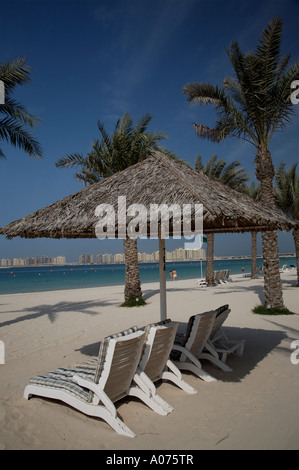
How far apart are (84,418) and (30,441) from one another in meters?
0.60

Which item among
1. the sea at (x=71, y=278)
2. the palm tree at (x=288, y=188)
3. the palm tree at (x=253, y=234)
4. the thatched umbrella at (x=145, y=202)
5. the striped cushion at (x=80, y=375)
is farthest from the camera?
the sea at (x=71, y=278)

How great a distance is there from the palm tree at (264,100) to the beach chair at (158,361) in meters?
6.50

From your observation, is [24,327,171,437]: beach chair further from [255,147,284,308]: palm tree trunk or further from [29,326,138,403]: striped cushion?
[255,147,284,308]: palm tree trunk

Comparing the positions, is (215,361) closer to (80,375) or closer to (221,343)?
(221,343)

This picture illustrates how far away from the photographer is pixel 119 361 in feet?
11.1

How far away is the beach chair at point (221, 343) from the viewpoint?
16.9ft

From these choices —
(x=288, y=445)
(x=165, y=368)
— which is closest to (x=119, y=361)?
(x=165, y=368)

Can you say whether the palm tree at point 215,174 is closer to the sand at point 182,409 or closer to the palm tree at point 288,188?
the palm tree at point 288,188

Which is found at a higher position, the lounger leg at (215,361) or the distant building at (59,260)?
the lounger leg at (215,361)

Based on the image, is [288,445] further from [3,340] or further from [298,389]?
[3,340]

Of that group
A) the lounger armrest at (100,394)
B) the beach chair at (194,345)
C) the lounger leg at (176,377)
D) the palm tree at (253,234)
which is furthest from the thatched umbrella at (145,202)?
the palm tree at (253,234)

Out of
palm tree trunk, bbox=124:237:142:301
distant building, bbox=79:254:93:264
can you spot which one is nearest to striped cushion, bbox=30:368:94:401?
palm tree trunk, bbox=124:237:142:301

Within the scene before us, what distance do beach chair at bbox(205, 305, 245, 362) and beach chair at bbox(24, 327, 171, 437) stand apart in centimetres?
175

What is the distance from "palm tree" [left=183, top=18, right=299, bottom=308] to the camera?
31.7 ft
